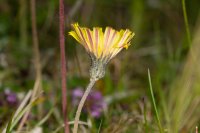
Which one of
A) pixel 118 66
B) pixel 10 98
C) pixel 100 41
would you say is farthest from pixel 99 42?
pixel 118 66

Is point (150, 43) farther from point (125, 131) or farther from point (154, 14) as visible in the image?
point (125, 131)

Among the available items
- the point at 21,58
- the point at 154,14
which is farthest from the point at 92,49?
the point at 154,14

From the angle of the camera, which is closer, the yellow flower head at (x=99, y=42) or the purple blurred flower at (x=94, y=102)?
the yellow flower head at (x=99, y=42)

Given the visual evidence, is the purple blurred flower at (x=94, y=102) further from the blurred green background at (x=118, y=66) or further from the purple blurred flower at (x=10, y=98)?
the purple blurred flower at (x=10, y=98)

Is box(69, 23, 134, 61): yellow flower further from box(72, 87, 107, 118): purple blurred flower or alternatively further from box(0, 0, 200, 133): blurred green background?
box(72, 87, 107, 118): purple blurred flower

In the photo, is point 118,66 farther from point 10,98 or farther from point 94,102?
point 10,98

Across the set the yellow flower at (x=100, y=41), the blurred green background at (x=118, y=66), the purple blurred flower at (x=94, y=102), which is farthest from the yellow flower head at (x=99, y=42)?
the purple blurred flower at (x=94, y=102)

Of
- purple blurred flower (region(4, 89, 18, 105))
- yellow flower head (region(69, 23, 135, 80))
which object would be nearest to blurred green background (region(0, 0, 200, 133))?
purple blurred flower (region(4, 89, 18, 105))
